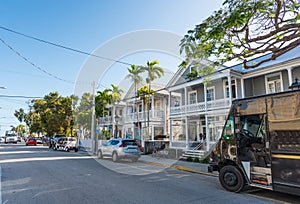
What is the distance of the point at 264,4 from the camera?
8.72m

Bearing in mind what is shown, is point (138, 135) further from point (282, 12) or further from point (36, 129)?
point (36, 129)

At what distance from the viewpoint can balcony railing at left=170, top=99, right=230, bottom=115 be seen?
1712 cm

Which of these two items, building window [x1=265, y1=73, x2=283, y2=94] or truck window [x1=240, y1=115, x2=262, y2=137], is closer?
truck window [x1=240, y1=115, x2=262, y2=137]

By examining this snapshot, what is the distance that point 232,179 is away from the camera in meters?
6.77

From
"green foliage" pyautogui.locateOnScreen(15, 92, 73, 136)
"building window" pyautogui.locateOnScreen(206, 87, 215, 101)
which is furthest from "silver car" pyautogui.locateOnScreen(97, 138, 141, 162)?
"green foliage" pyautogui.locateOnScreen(15, 92, 73, 136)

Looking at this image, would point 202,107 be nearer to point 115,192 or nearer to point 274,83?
point 274,83

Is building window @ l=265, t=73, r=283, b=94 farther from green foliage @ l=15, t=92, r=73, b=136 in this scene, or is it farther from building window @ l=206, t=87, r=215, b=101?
green foliage @ l=15, t=92, r=73, b=136

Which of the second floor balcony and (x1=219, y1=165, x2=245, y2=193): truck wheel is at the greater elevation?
the second floor balcony

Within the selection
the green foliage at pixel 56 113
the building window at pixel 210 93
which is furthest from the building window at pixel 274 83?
the green foliage at pixel 56 113

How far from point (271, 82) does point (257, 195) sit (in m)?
12.6

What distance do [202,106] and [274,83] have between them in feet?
19.4

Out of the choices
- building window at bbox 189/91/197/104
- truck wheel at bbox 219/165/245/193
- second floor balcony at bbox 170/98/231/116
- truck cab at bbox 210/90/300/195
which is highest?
building window at bbox 189/91/197/104

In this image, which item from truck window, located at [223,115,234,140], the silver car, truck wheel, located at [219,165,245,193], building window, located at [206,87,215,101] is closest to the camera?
truck wheel, located at [219,165,245,193]

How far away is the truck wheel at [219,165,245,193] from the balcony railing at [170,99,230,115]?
1066 centimetres
